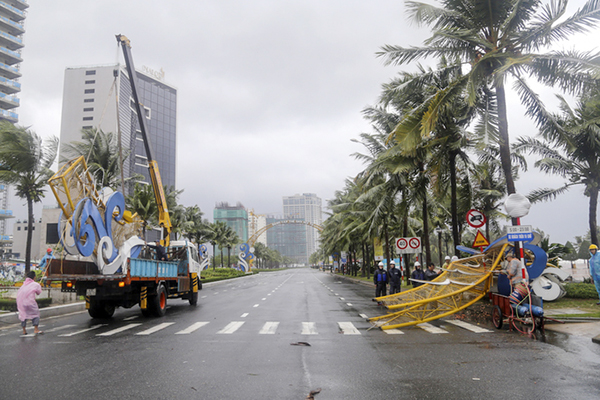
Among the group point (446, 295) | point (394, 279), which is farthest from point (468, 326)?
point (394, 279)

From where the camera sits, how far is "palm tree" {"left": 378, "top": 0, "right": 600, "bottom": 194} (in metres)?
13.6

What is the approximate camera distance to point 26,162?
2327cm

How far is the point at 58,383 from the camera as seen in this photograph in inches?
239

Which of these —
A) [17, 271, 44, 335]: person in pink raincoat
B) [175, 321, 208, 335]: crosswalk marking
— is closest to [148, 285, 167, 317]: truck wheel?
[175, 321, 208, 335]: crosswalk marking

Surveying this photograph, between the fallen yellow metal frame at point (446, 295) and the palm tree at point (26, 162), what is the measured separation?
740 inches

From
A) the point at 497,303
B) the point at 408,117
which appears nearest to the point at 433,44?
the point at 408,117

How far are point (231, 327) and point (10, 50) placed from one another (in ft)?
334

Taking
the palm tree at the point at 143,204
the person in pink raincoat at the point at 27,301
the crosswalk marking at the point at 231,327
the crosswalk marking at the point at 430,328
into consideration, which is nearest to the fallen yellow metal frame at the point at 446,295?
the crosswalk marking at the point at 430,328

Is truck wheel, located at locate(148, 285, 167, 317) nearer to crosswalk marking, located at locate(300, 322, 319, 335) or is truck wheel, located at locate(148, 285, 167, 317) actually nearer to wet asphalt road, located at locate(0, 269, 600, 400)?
wet asphalt road, located at locate(0, 269, 600, 400)

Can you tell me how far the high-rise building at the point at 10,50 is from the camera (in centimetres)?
8512

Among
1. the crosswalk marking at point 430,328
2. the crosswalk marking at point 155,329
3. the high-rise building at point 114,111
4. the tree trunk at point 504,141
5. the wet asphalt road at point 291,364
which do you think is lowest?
the crosswalk marking at point 430,328

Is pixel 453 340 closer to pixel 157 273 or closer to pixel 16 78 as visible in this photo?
pixel 157 273

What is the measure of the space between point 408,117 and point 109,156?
21780 millimetres

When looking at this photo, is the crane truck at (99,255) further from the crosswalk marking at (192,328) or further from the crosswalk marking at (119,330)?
the crosswalk marking at (192,328)
